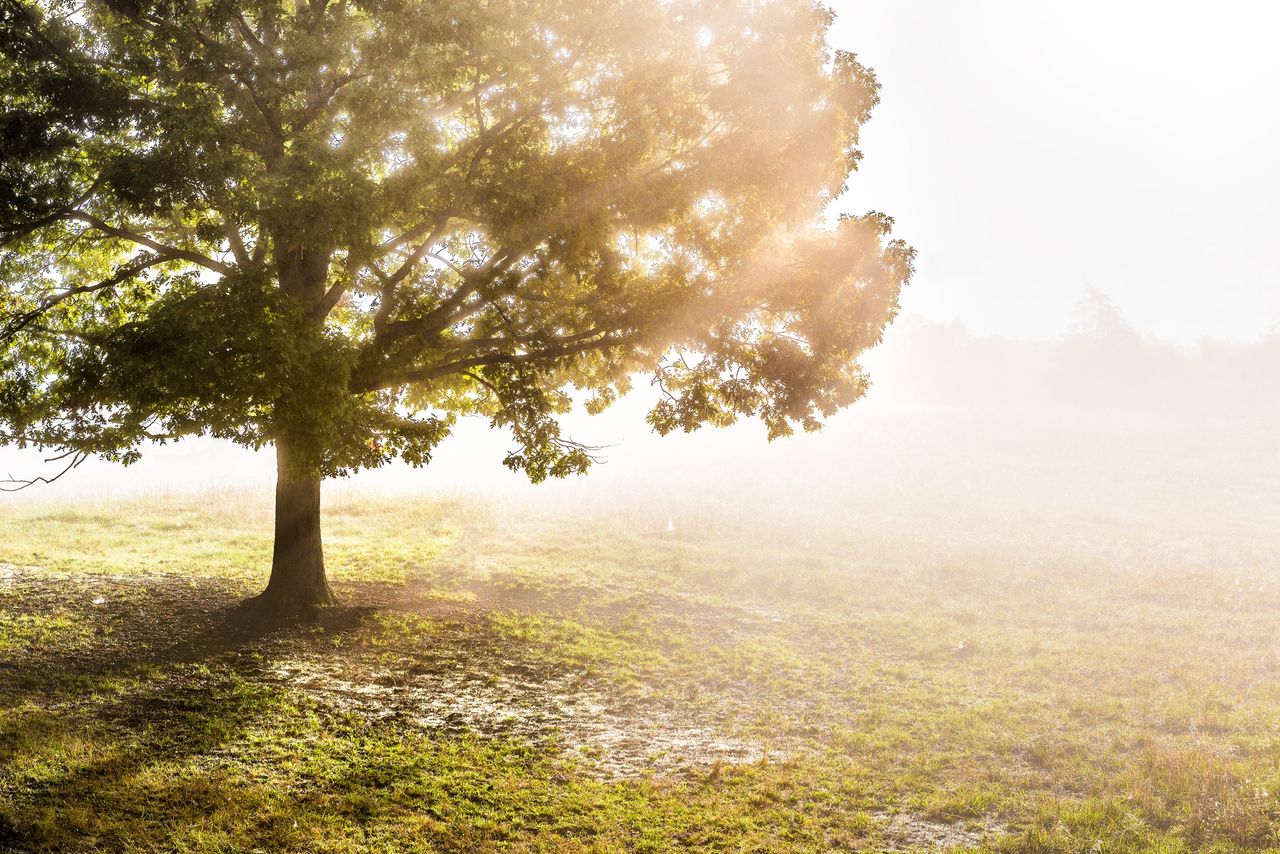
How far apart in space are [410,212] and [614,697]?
27.5ft

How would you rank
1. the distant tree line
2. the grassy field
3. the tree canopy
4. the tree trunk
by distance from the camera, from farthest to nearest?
the distant tree line, the tree trunk, the tree canopy, the grassy field

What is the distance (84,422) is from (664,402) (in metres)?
9.44

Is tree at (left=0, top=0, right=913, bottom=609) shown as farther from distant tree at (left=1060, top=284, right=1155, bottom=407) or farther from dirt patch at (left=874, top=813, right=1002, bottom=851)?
distant tree at (left=1060, top=284, right=1155, bottom=407)

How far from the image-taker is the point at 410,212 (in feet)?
38.5

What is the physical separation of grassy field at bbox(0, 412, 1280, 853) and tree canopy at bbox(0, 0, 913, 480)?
11.8ft

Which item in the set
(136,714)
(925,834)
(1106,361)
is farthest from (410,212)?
(1106,361)

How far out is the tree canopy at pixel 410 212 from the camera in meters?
10.5

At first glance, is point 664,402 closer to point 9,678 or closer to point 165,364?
point 165,364

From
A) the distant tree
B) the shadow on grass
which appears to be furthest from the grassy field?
the distant tree

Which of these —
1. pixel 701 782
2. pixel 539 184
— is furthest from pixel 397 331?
pixel 701 782

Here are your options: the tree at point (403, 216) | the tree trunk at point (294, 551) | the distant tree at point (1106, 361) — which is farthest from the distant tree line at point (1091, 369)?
the tree trunk at point (294, 551)

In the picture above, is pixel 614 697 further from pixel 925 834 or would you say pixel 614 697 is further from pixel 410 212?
pixel 410 212

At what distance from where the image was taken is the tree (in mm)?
10477

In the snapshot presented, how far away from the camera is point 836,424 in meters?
73.8
